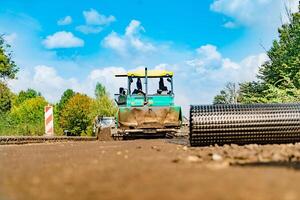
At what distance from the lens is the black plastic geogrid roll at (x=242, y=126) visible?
9.28m

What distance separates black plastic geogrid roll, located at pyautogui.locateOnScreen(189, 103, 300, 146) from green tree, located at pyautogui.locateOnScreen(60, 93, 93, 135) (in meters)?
82.6

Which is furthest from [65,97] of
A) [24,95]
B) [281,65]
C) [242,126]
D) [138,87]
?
[242,126]

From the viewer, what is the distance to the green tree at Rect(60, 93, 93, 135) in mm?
92375

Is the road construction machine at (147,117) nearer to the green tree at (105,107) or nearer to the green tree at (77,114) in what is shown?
the green tree at (105,107)

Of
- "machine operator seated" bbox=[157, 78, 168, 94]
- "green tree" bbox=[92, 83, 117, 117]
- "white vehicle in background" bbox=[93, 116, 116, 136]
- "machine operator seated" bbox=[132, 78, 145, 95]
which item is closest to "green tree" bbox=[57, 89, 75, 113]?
"green tree" bbox=[92, 83, 117, 117]

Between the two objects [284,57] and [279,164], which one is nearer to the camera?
[279,164]

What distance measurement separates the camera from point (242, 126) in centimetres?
928

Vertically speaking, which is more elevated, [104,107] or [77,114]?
[104,107]

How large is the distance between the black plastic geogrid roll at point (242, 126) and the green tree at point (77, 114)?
82576mm

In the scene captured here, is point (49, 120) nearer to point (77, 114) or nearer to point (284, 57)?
point (284, 57)

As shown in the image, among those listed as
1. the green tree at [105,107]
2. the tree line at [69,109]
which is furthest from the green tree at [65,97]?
the green tree at [105,107]

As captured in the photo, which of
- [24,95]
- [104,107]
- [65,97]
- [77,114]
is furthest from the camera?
[24,95]

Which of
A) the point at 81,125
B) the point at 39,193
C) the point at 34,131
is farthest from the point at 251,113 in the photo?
the point at 81,125

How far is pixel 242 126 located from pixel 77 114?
84.3m
